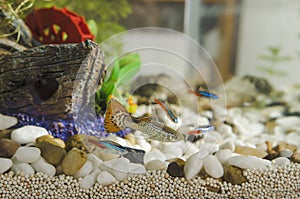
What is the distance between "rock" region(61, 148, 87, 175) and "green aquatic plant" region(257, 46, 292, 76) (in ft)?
5.32

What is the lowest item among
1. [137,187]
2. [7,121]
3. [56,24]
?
[137,187]

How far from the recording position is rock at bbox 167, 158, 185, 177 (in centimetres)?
89

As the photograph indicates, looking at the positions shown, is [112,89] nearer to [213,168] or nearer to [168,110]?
[168,110]

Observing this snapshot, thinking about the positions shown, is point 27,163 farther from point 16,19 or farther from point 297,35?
point 297,35

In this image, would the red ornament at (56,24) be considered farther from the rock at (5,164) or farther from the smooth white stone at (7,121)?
the rock at (5,164)

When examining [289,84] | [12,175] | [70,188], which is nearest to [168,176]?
[70,188]

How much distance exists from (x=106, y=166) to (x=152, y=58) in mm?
232

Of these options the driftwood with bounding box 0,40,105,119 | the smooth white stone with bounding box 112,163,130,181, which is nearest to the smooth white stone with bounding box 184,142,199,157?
the smooth white stone with bounding box 112,163,130,181

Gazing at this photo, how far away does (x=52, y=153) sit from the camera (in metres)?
0.90

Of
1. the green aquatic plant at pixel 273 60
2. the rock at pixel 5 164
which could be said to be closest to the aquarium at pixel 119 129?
the rock at pixel 5 164

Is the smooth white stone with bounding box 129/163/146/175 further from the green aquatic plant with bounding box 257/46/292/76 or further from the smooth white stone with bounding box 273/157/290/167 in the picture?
the green aquatic plant with bounding box 257/46/292/76

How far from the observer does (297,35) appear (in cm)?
230

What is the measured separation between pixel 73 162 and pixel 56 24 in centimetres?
57

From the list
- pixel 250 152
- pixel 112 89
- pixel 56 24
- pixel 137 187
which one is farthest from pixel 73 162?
pixel 56 24
